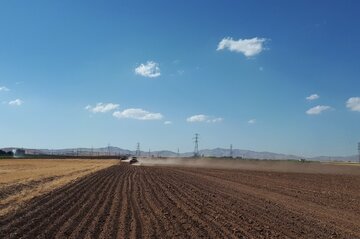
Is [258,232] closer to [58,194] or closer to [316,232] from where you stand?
[316,232]

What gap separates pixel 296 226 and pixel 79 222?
6.92 meters

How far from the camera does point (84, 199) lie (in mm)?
22047

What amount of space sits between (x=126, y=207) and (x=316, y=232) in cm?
764

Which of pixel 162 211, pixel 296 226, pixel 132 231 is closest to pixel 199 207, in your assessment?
pixel 162 211

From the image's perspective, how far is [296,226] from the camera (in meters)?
15.7

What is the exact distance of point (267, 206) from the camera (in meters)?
21.1

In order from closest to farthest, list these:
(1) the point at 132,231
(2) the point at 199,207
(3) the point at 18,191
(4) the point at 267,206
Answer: (1) the point at 132,231, (2) the point at 199,207, (4) the point at 267,206, (3) the point at 18,191

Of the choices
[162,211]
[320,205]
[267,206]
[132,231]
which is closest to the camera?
[132,231]

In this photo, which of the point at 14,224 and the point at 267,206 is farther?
the point at 267,206

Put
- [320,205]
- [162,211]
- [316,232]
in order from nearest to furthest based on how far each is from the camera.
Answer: [316,232] < [162,211] < [320,205]

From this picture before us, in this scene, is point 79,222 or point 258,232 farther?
point 79,222

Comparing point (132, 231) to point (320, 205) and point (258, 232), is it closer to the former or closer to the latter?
point (258, 232)

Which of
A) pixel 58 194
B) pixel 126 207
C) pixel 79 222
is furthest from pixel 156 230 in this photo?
pixel 58 194

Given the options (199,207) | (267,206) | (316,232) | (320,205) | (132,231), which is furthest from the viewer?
(320,205)
